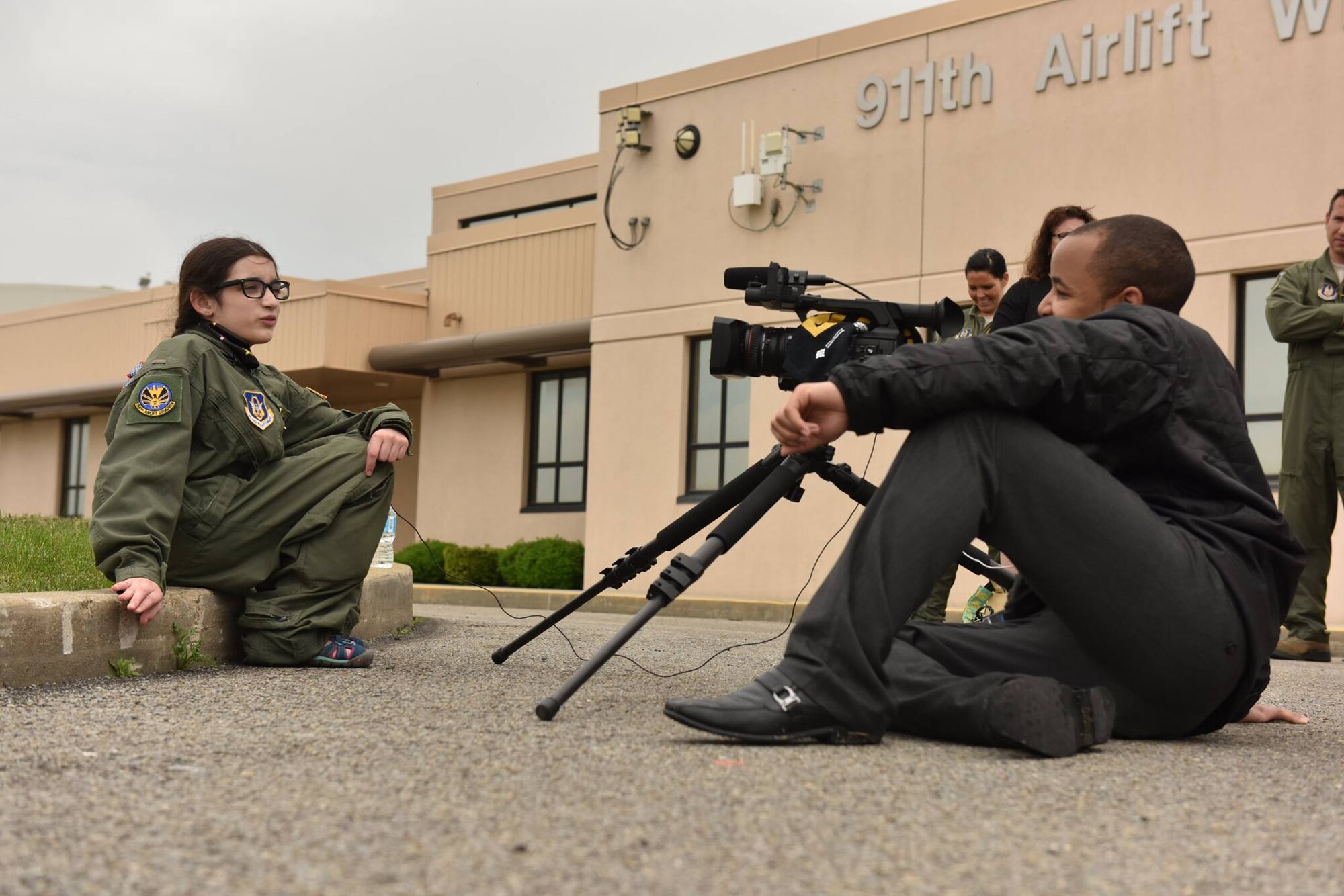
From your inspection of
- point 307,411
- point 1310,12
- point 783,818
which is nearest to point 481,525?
point 1310,12

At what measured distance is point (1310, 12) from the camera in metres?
9.39

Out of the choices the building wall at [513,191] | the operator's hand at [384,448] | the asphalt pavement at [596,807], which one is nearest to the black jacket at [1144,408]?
the asphalt pavement at [596,807]

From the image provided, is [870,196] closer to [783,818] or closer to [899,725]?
[899,725]

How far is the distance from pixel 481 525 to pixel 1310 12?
1028 cm

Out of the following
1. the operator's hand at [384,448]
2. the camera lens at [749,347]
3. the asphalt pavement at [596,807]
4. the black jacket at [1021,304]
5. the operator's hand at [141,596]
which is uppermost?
the black jacket at [1021,304]

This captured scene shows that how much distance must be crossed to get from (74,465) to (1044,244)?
64.1 feet

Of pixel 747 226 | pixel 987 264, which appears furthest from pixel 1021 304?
pixel 747 226

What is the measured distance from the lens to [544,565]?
13.8 meters

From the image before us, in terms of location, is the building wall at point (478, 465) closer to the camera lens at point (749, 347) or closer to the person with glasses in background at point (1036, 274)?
the person with glasses in background at point (1036, 274)

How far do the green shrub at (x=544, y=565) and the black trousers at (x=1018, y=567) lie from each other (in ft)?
37.1

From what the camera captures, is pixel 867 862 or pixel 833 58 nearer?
pixel 867 862

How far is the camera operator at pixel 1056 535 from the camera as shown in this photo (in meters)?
2.34

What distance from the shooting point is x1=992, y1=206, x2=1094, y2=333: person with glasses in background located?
523cm

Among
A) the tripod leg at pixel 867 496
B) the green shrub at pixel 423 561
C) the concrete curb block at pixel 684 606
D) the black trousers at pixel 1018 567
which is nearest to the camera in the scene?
the black trousers at pixel 1018 567
